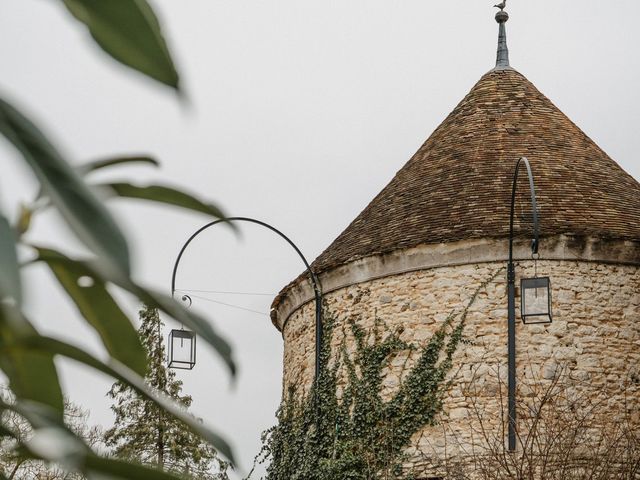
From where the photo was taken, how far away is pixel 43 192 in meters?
0.96

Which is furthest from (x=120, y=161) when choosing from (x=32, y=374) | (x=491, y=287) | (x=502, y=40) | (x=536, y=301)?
(x=502, y=40)

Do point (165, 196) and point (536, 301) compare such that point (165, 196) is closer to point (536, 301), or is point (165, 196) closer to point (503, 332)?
point (536, 301)

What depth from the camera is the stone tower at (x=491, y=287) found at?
14.8 metres

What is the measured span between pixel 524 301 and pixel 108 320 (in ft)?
40.0

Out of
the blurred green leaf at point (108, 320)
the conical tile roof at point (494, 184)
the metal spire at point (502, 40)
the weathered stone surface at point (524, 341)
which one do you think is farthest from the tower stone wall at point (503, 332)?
the blurred green leaf at point (108, 320)

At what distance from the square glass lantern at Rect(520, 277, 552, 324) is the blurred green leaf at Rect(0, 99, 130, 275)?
1240 centimetres

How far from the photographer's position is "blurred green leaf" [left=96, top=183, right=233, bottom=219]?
4.18ft

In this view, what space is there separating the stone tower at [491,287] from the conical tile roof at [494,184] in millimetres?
26

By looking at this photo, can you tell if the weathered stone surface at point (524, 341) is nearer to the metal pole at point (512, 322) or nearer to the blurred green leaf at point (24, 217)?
the metal pole at point (512, 322)

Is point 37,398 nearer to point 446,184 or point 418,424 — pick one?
point 418,424

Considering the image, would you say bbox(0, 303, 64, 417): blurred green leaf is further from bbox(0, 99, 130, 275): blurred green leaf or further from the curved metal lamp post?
the curved metal lamp post

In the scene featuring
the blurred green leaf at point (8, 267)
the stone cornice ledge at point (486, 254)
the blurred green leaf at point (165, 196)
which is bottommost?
the blurred green leaf at point (8, 267)

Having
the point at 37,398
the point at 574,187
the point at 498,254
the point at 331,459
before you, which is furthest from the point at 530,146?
the point at 37,398

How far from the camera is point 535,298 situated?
13258mm
